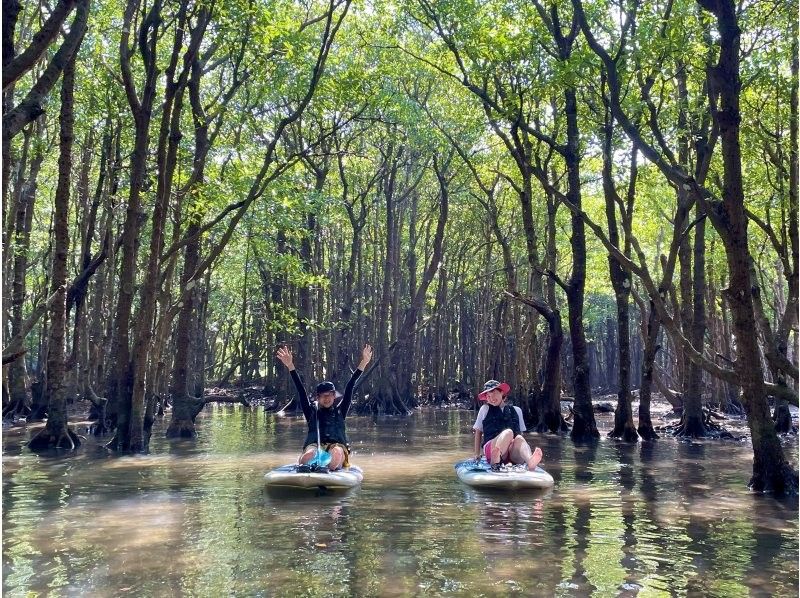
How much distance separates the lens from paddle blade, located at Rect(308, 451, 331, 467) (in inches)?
373

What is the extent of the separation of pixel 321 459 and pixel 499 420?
239 centimetres

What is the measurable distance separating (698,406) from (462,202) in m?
13.0

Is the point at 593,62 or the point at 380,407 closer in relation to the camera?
the point at 593,62

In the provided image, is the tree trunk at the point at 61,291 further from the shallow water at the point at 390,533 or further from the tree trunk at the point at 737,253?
the tree trunk at the point at 737,253

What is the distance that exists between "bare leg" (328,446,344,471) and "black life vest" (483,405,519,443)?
6.36ft

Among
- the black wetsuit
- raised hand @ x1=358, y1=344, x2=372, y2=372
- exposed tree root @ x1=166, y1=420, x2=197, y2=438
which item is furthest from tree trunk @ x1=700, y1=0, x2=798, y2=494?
exposed tree root @ x1=166, y1=420, x2=197, y2=438

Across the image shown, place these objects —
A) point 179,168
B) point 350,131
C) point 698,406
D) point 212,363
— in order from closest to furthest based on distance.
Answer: point 179,168
point 698,406
point 350,131
point 212,363

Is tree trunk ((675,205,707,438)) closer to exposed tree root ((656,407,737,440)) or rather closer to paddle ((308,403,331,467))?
exposed tree root ((656,407,737,440))

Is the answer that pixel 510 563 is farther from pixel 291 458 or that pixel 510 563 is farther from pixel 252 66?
pixel 252 66

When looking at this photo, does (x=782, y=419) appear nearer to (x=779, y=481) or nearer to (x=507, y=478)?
(x=779, y=481)

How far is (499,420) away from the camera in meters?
10.6

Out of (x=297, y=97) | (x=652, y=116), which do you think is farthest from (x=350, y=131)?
(x=652, y=116)

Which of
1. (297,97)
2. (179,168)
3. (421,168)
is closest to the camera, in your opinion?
(179,168)

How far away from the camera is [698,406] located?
56.7 ft
